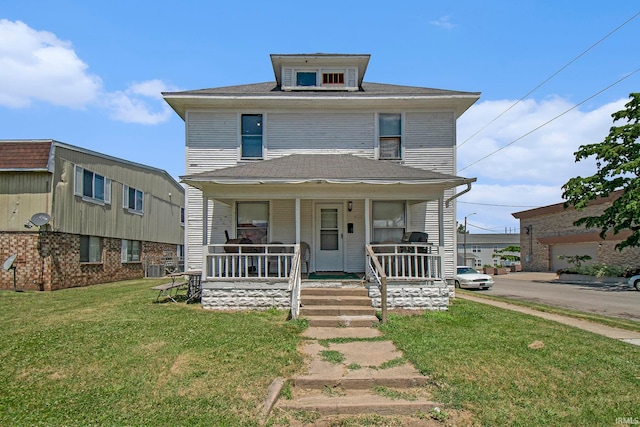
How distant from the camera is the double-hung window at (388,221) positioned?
1232 cm

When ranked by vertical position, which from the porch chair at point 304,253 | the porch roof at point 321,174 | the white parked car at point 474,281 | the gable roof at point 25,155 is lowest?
the white parked car at point 474,281

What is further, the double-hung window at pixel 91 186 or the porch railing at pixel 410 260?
the double-hung window at pixel 91 186

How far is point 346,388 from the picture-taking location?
5.30m

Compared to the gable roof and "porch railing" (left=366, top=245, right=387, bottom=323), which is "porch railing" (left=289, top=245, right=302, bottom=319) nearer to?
"porch railing" (left=366, top=245, right=387, bottom=323)

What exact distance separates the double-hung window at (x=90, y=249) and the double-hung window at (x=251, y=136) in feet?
31.5

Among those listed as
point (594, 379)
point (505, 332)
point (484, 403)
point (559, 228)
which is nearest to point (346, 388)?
point (484, 403)

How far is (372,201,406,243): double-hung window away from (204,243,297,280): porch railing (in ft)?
8.67

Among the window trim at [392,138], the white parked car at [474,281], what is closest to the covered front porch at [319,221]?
the window trim at [392,138]

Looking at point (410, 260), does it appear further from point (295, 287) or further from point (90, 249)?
point (90, 249)

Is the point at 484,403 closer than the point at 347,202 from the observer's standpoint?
Yes

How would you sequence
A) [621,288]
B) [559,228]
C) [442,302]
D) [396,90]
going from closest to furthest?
[442,302] < [396,90] < [621,288] < [559,228]

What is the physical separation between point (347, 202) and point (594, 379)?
7823 mm

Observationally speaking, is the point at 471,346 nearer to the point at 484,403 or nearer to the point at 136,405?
the point at 484,403

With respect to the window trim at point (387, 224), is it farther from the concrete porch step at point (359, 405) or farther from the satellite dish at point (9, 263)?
the satellite dish at point (9, 263)
